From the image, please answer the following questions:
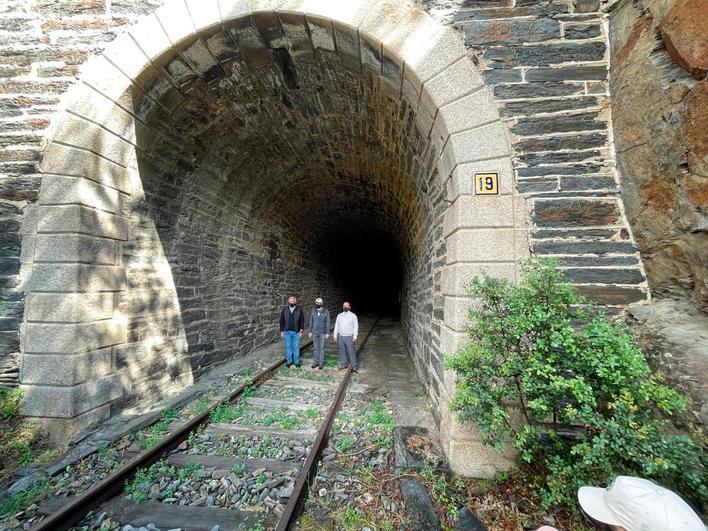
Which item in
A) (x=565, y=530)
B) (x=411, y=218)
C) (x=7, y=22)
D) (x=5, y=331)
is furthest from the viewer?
(x=411, y=218)

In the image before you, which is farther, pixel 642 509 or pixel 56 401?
pixel 56 401

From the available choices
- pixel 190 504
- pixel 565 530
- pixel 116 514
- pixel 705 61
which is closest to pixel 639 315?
pixel 565 530

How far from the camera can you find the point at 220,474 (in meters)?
2.83

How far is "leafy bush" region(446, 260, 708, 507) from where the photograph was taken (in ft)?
6.13

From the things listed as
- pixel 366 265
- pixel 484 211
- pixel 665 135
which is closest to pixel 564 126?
pixel 665 135

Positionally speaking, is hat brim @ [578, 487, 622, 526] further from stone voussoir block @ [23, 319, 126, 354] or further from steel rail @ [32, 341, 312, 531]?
stone voussoir block @ [23, 319, 126, 354]

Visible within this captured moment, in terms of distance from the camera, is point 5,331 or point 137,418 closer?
point 5,331

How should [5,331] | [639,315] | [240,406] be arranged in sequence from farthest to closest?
[240,406]
[5,331]
[639,315]

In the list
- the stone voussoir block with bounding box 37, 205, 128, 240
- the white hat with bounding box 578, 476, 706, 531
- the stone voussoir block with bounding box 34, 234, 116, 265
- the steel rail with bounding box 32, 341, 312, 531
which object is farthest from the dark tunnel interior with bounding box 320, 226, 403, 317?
the white hat with bounding box 578, 476, 706, 531

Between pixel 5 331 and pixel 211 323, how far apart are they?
2.77m

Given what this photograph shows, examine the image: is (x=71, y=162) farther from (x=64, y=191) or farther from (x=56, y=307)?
(x=56, y=307)

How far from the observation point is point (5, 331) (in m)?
3.42

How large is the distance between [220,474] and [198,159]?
15.3 feet

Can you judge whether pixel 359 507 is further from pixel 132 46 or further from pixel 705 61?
pixel 132 46
